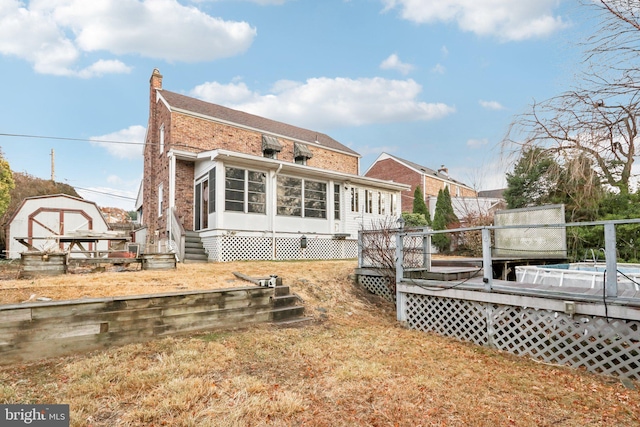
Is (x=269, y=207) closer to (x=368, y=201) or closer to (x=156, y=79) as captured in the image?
(x=368, y=201)

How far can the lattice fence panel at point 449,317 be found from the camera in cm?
564

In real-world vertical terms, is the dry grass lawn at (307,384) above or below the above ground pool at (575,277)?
below

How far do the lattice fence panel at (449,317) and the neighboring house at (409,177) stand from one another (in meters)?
22.2

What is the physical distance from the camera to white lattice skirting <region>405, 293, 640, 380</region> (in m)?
4.28

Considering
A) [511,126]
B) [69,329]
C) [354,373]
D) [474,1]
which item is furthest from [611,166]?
[69,329]

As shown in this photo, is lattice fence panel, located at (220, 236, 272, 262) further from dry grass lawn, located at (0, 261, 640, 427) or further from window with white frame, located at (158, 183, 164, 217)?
dry grass lawn, located at (0, 261, 640, 427)

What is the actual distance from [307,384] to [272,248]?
9458mm

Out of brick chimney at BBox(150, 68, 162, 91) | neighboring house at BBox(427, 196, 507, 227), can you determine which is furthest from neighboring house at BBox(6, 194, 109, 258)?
neighboring house at BBox(427, 196, 507, 227)

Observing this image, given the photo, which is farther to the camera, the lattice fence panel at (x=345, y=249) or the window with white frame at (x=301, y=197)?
the lattice fence panel at (x=345, y=249)

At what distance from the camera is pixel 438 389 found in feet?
11.7

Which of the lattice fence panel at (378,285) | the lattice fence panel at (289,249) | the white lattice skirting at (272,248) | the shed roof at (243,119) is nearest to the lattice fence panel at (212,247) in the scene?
the white lattice skirting at (272,248)

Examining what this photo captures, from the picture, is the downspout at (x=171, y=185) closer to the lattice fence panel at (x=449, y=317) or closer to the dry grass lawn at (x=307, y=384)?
the dry grass lawn at (x=307, y=384)

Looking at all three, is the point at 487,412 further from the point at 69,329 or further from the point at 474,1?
the point at 474,1

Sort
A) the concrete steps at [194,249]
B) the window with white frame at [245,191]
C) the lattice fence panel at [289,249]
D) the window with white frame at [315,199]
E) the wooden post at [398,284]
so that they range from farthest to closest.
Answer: the window with white frame at [315,199]
the lattice fence panel at [289,249]
the window with white frame at [245,191]
the concrete steps at [194,249]
the wooden post at [398,284]
